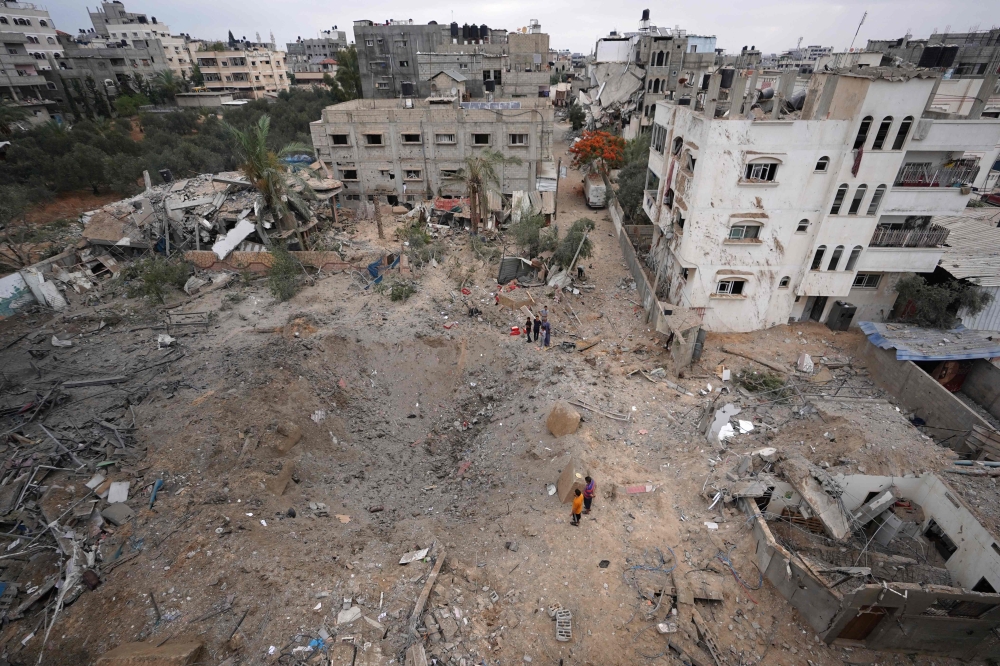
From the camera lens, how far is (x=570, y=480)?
11.2 metres

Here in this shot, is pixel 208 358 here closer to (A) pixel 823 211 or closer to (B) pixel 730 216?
(B) pixel 730 216

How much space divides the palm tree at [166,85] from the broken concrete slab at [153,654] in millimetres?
73719

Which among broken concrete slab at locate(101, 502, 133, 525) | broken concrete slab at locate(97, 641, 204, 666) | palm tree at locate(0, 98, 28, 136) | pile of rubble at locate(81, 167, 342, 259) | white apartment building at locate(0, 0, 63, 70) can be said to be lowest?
broken concrete slab at locate(101, 502, 133, 525)

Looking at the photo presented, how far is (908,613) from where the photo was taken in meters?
8.58

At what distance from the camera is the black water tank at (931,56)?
2885 cm

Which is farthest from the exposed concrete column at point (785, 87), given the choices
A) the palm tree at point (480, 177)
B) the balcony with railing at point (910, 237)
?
the palm tree at point (480, 177)

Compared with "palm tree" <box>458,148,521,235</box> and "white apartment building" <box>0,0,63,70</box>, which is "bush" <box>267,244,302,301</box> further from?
"white apartment building" <box>0,0,63,70</box>

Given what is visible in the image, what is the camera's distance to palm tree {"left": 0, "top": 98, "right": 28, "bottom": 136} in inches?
1469

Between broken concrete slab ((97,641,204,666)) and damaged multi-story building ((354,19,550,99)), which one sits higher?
damaged multi-story building ((354,19,550,99))

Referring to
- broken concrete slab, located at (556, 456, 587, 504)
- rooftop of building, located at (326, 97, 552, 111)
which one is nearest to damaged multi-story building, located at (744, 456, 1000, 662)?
broken concrete slab, located at (556, 456, 587, 504)

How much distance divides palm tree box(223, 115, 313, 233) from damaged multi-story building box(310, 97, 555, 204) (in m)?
7.65

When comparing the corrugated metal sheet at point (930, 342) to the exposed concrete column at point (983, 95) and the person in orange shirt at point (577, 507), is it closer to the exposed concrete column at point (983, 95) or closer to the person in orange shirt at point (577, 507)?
the exposed concrete column at point (983, 95)

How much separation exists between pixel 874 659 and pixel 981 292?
15593 millimetres

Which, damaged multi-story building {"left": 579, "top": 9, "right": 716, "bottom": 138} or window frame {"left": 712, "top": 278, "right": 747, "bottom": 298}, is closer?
window frame {"left": 712, "top": 278, "right": 747, "bottom": 298}
